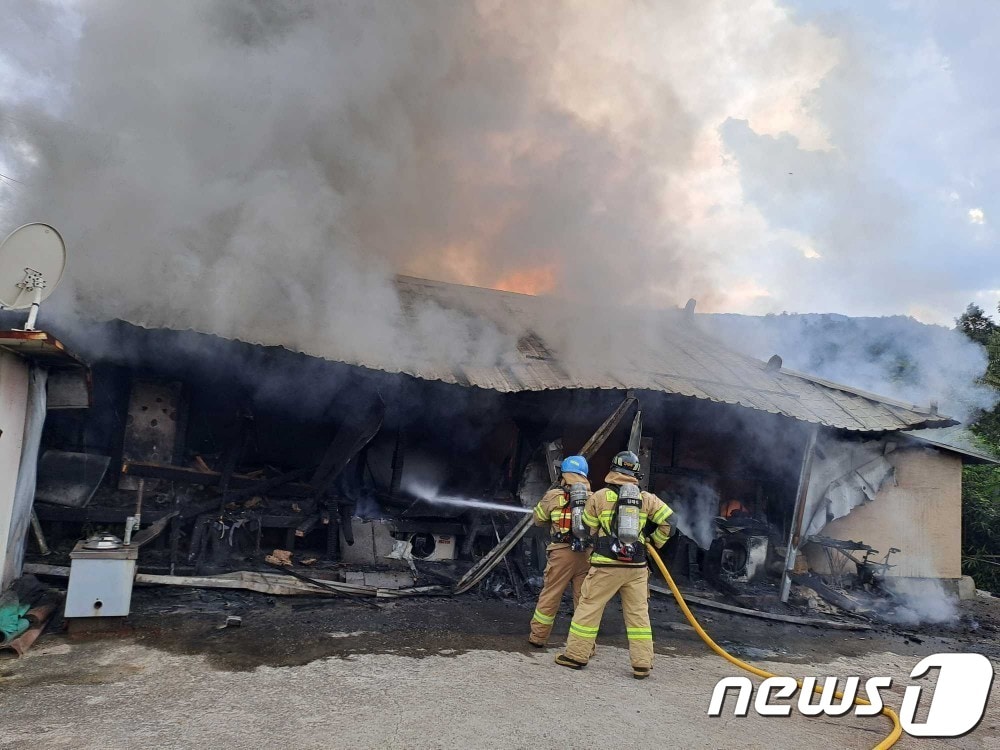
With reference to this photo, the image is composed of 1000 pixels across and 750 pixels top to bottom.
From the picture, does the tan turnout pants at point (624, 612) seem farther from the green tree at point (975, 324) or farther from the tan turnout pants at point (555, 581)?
the green tree at point (975, 324)

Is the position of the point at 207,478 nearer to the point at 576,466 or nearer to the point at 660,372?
the point at 576,466

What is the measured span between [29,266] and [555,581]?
5.07m

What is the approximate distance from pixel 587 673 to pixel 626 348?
5.04 m

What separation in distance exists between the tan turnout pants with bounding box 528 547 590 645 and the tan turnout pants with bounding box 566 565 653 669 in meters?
0.42

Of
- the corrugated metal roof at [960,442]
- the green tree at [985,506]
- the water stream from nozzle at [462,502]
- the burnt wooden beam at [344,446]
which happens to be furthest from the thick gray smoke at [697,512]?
the green tree at [985,506]

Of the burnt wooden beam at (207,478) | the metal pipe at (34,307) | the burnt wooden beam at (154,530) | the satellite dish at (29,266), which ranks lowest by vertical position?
the burnt wooden beam at (154,530)

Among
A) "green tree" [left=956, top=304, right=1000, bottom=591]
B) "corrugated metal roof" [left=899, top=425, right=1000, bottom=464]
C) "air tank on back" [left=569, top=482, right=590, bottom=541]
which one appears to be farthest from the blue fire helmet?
"green tree" [left=956, top=304, right=1000, bottom=591]

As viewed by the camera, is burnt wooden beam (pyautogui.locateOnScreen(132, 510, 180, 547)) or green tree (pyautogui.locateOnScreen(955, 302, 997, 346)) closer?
burnt wooden beam (pyautogui.locateOnScreen(132, 510, 180, 547))

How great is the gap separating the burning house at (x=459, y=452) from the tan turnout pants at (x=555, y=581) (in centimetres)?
166

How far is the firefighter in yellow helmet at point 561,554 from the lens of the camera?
5.85m

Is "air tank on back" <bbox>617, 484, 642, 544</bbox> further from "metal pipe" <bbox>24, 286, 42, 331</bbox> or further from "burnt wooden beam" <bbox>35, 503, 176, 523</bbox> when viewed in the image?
"burnt wooden beam" <bbox>35, 503, 176, 523</bbox>

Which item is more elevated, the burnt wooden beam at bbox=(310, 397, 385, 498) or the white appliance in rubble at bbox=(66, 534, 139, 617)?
the burnt wooden beam at bbox=(310, 397, 385, 498)

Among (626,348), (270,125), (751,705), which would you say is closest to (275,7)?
(270,125)

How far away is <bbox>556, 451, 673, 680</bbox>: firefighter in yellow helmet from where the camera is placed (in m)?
5.30
